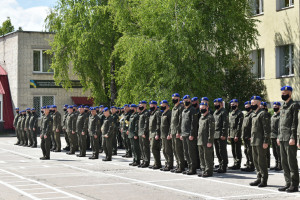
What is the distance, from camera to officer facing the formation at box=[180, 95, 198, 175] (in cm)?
1531

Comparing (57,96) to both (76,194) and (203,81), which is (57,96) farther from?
(76,194)

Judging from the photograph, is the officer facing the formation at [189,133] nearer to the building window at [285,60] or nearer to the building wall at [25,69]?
the building window at [285,60]

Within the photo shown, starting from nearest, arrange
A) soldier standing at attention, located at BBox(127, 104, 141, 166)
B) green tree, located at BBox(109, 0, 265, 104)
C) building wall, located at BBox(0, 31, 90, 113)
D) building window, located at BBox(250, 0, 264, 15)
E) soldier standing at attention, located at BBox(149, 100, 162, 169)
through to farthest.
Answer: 1. soldier standing at attention, located at BBox(149, 100, 162, 169)
2. soldier standing at attention, located at BBox(127, 104, 141, 166)
3. green tree, located at BBox(109, 0, 265, 104)
4. building window, located at BBox(250, 0, 264, 15)
5. building wall, located at BBox(0, 31, 90, 113)

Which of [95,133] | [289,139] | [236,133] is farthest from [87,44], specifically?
[289,139]

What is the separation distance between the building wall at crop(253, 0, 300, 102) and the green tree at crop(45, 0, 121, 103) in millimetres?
9678

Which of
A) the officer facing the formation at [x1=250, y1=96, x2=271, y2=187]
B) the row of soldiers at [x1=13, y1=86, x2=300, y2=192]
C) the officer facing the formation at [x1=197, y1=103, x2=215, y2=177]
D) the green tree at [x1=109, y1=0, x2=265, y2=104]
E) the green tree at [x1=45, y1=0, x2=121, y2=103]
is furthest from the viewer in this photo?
the green tree at [x1=45, y1=0, x2=121, y2=103]

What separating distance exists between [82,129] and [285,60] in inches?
545

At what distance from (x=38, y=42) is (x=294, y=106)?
35485 millimetres

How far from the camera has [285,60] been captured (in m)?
30.2

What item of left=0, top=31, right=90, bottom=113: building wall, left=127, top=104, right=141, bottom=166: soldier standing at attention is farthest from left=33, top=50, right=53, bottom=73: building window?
left=127, top=104, right=141, bottom=166: soldier standing at attention

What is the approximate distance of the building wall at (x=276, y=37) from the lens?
29.0 meters

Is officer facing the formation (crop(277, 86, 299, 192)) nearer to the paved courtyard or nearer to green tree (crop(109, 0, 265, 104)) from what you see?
the paved courtyard

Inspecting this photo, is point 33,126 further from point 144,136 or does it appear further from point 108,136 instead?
point 144,136

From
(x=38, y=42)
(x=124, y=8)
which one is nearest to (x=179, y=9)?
(x=124, y=8)
